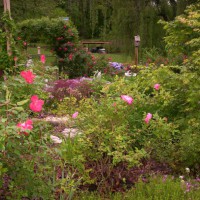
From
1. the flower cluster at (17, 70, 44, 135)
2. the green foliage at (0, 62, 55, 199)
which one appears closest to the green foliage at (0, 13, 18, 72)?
the flower cluster at (17, 70, 44, 135)

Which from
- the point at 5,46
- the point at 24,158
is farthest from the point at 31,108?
the point at 5,46

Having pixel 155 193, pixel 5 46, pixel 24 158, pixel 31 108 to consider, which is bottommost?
pixel 155 193

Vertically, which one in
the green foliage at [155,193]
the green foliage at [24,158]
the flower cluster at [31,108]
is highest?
the flower cluster at [31,108]

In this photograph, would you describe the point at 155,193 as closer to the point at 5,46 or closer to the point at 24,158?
the point at 24,158

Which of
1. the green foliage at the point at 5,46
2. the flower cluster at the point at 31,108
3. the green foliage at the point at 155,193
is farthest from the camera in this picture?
the green foliage at the point at 5,46

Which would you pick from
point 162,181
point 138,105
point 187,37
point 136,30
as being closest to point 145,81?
point 138,105

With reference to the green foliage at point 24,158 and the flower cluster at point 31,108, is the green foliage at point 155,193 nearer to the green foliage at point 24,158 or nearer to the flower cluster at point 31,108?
the green foliage at point 24,158

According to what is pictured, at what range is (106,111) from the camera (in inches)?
156

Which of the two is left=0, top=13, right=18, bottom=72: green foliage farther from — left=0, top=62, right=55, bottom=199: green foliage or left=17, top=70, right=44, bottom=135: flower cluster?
left=0, top=62, right=55, bottom=199: green foliage

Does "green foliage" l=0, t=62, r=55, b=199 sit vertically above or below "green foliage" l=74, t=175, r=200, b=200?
above

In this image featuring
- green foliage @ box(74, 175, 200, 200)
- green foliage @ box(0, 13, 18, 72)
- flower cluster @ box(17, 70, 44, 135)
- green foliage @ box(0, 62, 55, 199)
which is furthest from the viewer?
green foliage @ box(0, 13, 18, 72)

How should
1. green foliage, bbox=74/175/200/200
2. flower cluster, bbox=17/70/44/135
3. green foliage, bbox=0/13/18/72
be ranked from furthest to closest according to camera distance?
1. green foliage, bbox=0/13/18/72
2. green foliage, bbox=74/175/200/200
3. flower cluster, bbox=17/70/44/135

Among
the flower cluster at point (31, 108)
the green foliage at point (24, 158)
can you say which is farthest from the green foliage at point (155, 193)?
the flower cluster at point (31, 108)

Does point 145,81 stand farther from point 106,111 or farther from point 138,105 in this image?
point 106,111
